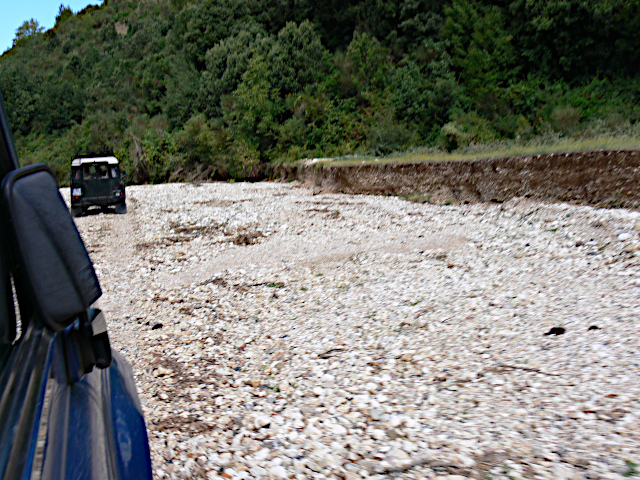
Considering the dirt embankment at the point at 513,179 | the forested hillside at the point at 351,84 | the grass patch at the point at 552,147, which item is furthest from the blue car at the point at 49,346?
the forested hillside at the point at 351,84

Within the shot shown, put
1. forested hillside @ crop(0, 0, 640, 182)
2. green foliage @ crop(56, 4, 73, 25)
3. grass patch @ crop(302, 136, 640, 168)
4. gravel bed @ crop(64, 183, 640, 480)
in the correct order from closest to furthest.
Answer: gravel bed @ crop(64, 183, 640, 480)
grass patch @ crop(302, 136, 640, 168)
forested hillside @ crop(0, 0, 640, 182)
green foliage @ crop(56, 4, 73, 25)

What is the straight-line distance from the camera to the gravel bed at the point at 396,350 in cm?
304

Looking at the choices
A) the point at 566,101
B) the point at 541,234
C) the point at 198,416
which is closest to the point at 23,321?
the point at 198,416

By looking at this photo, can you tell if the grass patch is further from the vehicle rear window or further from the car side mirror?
the car side mirror

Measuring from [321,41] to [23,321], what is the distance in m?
37.3

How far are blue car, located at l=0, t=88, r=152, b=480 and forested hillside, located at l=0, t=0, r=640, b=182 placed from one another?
1622cm

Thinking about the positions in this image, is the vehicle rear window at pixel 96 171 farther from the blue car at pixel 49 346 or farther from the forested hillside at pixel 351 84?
the blue car at pixel 49 346

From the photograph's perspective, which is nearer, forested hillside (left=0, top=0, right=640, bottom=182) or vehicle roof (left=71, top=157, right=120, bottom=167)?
vehicle roof (left=71, top=157, right=120, bottom=167)

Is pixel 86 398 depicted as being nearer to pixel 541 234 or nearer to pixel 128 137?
pixel 541 234

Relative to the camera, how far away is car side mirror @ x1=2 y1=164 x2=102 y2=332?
3.67 feet

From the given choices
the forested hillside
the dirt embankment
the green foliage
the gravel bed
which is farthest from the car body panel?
the green foliage

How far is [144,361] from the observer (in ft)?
16.3

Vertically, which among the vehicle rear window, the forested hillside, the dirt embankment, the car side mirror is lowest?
the dirt embankment

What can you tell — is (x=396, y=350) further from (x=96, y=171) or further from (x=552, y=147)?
(x=96, y=171)
